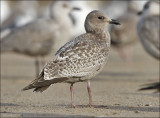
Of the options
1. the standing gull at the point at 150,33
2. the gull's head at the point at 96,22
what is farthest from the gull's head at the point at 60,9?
the gull's head at the point at 96,22

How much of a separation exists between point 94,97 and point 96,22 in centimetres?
145

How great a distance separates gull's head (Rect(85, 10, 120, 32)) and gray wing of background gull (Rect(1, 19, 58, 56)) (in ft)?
17.0

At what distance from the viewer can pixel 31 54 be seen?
1285 cm

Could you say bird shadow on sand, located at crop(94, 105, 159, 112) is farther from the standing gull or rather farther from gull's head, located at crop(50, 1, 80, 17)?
gull's head, located at crop(50, 1, 80, 17)

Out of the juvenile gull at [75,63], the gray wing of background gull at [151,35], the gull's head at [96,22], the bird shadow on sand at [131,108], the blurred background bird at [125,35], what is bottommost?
the bird shadow on sand at [131,108]

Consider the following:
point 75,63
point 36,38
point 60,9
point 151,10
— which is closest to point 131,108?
point 75,63

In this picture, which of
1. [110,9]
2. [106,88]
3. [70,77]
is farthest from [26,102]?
[110,9]

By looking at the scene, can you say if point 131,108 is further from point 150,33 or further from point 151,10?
point 151,10

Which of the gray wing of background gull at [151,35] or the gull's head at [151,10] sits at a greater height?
the gull's head at [151,10]

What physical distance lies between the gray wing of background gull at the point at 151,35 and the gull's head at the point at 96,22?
440cm

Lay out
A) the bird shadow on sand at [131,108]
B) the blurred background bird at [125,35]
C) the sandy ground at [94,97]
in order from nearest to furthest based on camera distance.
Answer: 1. the sandy ground at [94,97]
2. the bird shadow on sand at [131,108]
3. the blurred background bird at [125,35]

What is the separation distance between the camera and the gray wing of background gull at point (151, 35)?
469 inches

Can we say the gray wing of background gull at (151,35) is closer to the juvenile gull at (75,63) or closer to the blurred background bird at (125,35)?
the blurred background bird at (125,35)

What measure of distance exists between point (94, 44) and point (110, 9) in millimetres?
19374
